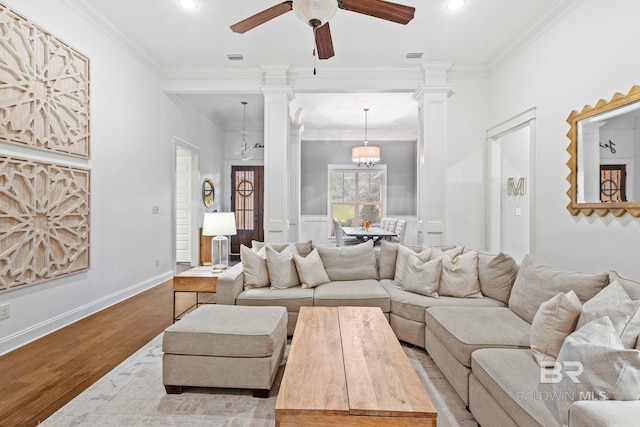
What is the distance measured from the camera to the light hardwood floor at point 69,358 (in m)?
2.00

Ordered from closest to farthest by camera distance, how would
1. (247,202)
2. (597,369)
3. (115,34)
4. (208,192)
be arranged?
1. (597,369)
2. (115,34)
3. (208,192)
4. (247,202)

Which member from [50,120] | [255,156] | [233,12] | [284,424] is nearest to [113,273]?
[50,120]

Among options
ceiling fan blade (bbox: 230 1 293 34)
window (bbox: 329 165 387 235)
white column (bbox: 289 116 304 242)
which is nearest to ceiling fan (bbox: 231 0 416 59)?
ceiling fan blade (bbox: 230 1 293 34)

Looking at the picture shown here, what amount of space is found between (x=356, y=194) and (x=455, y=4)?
18.3 feet

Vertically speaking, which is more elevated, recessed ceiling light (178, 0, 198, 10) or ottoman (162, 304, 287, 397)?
recessed ceiling light (178, 0, 198, 10)

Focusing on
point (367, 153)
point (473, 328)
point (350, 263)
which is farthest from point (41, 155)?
point (367, 153)

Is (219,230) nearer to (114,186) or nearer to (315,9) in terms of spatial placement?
(114,186)

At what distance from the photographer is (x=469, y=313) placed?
2422 mm

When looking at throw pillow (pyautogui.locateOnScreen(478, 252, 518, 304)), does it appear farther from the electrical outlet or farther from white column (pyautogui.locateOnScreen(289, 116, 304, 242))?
white column (pyautogui.locateOnScreen(289, 116, 304, 242))

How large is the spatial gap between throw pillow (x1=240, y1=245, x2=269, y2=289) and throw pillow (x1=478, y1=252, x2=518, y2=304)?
194 cm

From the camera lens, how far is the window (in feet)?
28.2

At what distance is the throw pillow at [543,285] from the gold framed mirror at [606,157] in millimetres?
959

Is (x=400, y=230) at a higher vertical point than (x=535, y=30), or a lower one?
lower

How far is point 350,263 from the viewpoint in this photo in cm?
352
